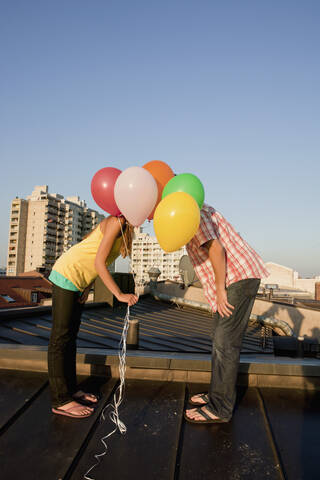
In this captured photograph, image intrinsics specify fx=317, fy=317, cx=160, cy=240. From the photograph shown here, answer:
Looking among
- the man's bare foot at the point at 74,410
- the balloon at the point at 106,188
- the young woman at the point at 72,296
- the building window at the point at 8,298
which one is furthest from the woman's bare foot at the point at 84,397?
the building window at the point at 8,298

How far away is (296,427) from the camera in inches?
90.8

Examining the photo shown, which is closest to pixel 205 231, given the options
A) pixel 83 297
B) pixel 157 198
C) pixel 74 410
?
pixel 157 198

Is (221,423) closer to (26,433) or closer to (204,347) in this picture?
(26,433)

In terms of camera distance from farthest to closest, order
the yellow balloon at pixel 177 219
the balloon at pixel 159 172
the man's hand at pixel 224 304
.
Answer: the balloon at pixel 159 172 < the man's hand at pixel 224 304 < the yellow balloon at pixel 177 219

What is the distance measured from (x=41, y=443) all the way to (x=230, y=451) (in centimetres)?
122

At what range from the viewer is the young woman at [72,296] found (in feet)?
8.07

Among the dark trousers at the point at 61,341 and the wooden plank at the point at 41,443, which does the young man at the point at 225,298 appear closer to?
the wooden plank at the point at 41,443

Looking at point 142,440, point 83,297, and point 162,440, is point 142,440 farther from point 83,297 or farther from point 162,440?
point 83,297

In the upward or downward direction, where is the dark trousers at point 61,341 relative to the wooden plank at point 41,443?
upward

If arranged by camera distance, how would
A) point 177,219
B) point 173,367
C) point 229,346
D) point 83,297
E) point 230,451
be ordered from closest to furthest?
point 230,451
point 177,219
point 229,346
point 83,297
point 173,367

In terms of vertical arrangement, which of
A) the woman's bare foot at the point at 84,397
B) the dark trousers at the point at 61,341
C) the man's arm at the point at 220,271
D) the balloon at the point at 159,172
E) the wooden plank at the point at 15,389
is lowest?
the wooden plank at the point at 15,389

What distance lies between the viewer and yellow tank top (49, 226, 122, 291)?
101 inches

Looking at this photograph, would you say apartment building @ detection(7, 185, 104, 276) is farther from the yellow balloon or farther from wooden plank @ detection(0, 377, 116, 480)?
the yellow balloon

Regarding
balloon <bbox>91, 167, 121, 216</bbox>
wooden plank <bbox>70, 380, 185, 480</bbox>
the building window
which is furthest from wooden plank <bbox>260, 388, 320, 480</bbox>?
the building window
